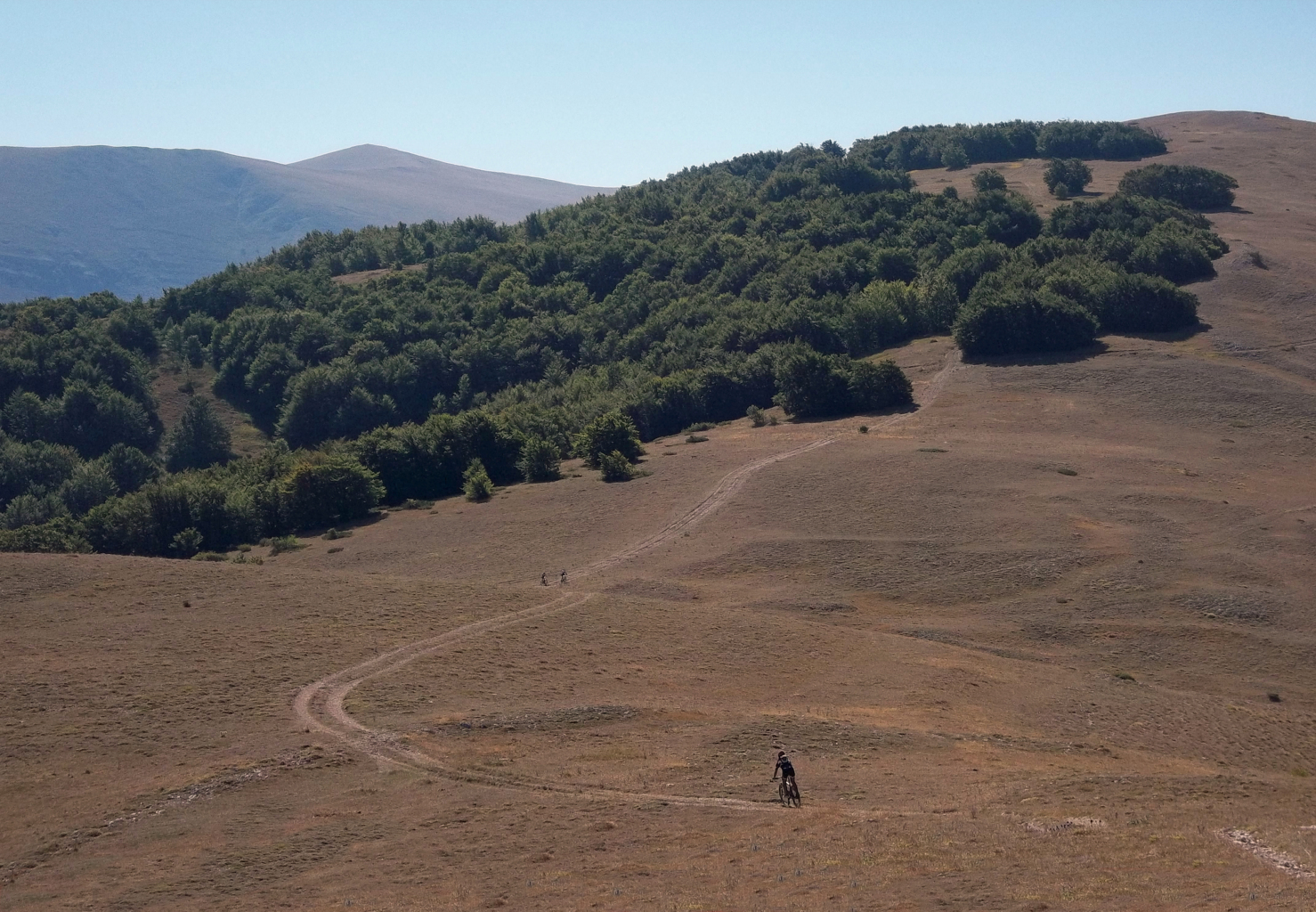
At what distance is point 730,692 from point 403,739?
10.9 m

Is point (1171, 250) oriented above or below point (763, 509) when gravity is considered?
above

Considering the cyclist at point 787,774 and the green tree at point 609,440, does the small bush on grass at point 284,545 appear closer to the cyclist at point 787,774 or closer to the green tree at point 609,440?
the green tree at point 609,440

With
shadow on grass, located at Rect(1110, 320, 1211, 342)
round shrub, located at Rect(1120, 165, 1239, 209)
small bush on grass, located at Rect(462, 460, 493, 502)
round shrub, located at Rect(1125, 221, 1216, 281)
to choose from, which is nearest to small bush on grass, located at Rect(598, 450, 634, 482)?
small bush on grass, located at Rect(462, 460, 493, 502)

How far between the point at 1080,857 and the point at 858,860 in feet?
14.0

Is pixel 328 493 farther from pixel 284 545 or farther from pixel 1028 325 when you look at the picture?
pixel 1028 325

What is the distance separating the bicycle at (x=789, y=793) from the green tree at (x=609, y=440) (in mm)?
52756

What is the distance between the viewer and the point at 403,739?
32.5 m

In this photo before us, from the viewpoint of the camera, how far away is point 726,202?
157 metres

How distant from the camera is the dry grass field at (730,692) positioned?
23688mm

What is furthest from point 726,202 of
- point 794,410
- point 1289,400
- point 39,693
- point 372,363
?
point 39,693

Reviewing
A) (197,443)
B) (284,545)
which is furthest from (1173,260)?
(197,443)

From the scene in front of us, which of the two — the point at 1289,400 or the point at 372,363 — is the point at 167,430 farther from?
the point at 1289,400

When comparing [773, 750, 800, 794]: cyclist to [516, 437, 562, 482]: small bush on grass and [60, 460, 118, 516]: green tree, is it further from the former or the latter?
[60, 460, 118, 516]: green tree

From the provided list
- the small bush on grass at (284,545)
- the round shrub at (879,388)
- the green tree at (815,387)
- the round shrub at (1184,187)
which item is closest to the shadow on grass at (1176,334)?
the round shrub at (879,388)
